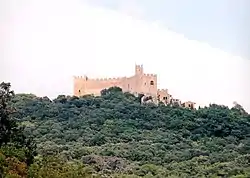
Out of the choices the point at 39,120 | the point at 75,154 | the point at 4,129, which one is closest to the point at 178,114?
the point at 39,120

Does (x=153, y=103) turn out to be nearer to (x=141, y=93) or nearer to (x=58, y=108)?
(x=141, y=93)

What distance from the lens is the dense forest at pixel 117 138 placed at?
17344 mm

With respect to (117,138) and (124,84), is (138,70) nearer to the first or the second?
(124,84)

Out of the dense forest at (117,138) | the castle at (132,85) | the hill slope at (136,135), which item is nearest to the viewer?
the dense forest at (117,138)

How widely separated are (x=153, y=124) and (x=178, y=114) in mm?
2110

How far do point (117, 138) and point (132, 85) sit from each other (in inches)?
452

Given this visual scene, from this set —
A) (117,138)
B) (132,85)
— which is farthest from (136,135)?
(132,85)

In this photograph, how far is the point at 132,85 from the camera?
4003 cm

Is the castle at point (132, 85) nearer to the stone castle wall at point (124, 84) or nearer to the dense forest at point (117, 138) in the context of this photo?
the stone castle wall at point (124, 84)

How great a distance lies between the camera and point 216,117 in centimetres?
3231

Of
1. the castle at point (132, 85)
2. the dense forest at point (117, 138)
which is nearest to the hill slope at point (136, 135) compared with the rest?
the dense forest at point (117, 138)

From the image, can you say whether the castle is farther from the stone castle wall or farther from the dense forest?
the dense forest

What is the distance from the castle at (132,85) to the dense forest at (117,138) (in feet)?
4.06

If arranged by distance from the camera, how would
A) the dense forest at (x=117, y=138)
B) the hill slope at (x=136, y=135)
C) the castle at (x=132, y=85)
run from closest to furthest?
the dense forest at (x=117, y=138)
the hill slope at (x=136, y=135)
the castle at (x=132, y=85)
